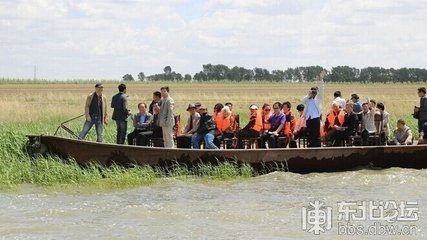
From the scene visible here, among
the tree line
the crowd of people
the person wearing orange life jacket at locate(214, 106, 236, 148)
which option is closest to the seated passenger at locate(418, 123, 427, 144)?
the crowd of people

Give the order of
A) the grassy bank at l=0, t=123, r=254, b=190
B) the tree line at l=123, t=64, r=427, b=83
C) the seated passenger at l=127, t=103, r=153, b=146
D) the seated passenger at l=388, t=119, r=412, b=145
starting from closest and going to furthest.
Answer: the grassy bank at l=0, t=123, r=254, b=190, the seated passenger at l=127, t=103, r=153, b=146, the seated passenger at l=388, t=119, r=412, b=145, the tree line at l=123, t=64, r=427, b=83

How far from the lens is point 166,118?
14.8 m

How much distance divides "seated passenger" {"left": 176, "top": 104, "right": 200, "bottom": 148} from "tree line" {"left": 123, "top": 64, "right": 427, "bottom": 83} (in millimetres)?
96899

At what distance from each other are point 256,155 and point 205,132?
1209mm

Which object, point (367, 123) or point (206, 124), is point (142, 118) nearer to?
point (206, 124)

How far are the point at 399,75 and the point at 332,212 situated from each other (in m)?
111

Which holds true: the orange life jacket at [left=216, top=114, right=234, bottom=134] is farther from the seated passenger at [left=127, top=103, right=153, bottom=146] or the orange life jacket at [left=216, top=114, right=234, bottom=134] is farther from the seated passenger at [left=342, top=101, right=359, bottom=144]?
the seated passenger at [left=342, top=101, right=359, bottom=144]

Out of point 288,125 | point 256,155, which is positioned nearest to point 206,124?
point 256,155

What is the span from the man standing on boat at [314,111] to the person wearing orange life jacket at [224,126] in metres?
1.34

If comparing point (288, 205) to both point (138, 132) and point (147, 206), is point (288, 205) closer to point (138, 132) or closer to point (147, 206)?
point (147, 206)

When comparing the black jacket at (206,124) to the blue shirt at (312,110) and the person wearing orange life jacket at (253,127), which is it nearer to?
the person wearing orange life jacket at (253,127)

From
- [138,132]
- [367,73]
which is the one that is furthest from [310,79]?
[138,132]

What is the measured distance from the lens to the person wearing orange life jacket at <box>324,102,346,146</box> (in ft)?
53.0

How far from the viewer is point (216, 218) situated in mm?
11484
